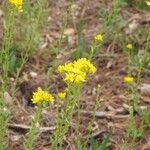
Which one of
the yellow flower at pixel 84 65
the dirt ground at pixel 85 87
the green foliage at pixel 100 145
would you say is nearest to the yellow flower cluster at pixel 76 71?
the yellow flower at pixel 84 65

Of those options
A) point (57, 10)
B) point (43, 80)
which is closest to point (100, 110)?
point (43, 80)

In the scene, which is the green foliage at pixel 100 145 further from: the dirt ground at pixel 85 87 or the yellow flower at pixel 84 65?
the yellow flower at pixel 84 65

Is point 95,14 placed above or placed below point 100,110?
above

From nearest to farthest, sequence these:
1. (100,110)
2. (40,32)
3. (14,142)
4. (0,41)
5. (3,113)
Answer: (3,113) < (14,142) < (100,110) < (0,41) < (40,32)

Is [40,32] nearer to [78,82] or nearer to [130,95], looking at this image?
Result: [130,95]

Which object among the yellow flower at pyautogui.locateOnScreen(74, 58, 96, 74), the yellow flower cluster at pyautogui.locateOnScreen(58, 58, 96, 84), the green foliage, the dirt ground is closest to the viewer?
the yellow flower cluster at pyautogui.locateOnScreen(58, 58, 96, 84)

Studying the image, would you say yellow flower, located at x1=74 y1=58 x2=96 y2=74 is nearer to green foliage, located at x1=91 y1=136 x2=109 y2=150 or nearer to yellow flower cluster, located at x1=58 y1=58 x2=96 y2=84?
yellow flower cluster, located at x1=58 y1=58 x2=96 y2=84

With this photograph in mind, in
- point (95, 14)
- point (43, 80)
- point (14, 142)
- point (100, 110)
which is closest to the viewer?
point (14, 142)

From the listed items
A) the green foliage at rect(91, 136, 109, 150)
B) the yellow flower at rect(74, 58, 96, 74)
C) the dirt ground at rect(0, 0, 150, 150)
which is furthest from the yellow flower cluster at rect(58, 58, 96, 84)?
the dirt ground at rect(0, 0, 150, 150)

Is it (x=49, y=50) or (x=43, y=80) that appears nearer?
(x=43, y=80)
